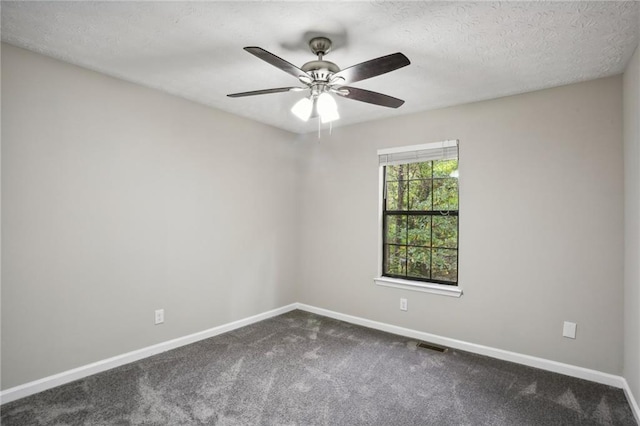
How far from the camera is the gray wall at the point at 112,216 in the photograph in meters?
2.26

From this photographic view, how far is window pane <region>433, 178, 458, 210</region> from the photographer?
131 inches

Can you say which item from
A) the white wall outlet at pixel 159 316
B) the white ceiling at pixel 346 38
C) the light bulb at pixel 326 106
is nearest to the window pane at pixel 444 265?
the white ceiling at pixel 346 38

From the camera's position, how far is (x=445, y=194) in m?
3.40

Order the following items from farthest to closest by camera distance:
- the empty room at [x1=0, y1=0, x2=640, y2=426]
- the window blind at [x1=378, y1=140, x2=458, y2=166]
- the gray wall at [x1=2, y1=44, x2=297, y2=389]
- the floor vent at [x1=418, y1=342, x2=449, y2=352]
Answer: the window blind at [x1=378, y1=140, x2=458, y2=166] < the floor vent at [x1=418, y1=342, x2=449, y2=352] < the gray wall at [x1=2, y1=44, x2=297, y2=389] < the empty room at [x1=0, y1=0, x2=640, y2=426]

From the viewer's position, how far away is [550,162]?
276cm

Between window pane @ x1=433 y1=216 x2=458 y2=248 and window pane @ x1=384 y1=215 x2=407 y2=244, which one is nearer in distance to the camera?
window pane @ x1=433 y1=216 x2=458 y2=248

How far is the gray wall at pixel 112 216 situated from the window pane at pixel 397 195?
1.51m

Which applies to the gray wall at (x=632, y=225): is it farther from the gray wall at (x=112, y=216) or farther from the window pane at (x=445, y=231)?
the gray wall at (x=112, y=216)

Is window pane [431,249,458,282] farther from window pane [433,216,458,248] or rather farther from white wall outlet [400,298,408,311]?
white wall outlet [400,298,408,311]

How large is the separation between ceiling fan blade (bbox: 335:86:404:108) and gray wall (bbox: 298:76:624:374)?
1.27 metres

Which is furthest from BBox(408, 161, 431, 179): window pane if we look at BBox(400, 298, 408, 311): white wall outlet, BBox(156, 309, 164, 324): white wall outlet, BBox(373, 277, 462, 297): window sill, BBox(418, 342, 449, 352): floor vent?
BBox(156, 309, 164, 324): white wall outlet

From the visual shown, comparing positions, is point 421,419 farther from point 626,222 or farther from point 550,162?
point 550,162

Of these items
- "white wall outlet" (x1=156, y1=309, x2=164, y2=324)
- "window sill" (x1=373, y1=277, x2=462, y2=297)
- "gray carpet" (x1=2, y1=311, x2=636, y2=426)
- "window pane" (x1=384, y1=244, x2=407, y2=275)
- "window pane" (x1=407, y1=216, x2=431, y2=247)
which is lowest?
"gray carpet" (x1=2, y1=311, x2=636, y2=426)

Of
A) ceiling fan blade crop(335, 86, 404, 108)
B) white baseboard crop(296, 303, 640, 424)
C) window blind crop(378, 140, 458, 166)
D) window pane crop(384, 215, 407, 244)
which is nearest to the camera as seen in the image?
ceiling fan blade crop(335, 86, 404, 108)
